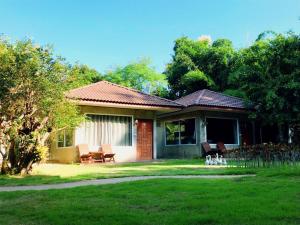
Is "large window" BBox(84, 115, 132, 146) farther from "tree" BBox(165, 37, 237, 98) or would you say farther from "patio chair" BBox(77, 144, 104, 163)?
"tree" BBox(165, 37, 237, 98)

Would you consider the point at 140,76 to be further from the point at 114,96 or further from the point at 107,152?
the point at 107,152

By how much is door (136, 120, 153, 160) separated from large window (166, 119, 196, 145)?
94.8 inches

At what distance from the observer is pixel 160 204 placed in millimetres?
6059

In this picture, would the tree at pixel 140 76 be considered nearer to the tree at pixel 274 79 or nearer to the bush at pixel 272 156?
the tree at pixel 274 79

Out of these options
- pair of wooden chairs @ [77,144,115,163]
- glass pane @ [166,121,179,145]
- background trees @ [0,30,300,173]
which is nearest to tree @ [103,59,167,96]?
background trees @ [0,30,300,173]

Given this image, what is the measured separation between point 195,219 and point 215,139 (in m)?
17.2

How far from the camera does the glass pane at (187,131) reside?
21847mm

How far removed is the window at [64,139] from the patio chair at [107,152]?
65.6 inches

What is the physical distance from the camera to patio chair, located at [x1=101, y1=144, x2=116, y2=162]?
18.1m

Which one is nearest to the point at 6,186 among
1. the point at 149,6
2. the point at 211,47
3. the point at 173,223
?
the point at 173,223

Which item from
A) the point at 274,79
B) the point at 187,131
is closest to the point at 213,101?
the point at 187,131

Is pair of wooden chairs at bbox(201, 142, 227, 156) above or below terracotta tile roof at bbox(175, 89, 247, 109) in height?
below

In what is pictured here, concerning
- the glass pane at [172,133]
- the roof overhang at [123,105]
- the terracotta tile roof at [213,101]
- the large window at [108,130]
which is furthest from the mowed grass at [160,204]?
the glass pane at [172,133]

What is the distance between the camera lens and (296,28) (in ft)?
68.7
